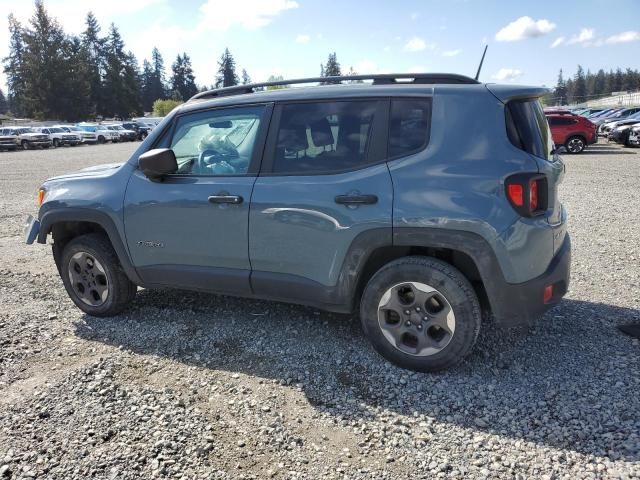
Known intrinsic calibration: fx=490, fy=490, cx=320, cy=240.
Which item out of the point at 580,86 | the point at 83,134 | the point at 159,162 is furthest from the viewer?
the point at 580,86

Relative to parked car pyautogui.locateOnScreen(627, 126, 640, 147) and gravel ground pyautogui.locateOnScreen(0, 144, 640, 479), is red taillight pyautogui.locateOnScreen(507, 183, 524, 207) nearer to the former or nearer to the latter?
gravel ground pyautogui.locateOnScreen(0, 144, 640, 479)

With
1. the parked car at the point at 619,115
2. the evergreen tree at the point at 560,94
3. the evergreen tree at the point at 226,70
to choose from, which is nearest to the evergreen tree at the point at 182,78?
the evergreen tree at the point at 226,70

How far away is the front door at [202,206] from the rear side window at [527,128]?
167cm

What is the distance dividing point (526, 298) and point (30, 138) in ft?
125

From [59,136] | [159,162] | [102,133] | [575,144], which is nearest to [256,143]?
[159,162]

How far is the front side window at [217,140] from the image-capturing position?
12.0 feet

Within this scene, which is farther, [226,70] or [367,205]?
[226,70]

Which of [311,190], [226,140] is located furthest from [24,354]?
[311,190]

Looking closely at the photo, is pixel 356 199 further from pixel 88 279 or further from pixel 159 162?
pixel 88 279

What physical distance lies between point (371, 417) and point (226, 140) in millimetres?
2268

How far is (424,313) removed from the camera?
322cm

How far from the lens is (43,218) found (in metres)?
4.30

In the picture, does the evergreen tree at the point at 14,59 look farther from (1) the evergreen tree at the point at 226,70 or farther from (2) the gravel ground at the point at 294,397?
(2) the gravel ground at the point at 294,397

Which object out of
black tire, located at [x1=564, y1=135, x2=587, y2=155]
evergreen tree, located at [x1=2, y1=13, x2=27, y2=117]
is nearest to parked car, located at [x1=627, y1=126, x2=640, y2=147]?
black tire, located at [x1=564, y1=135, x2=587, y2=155]
